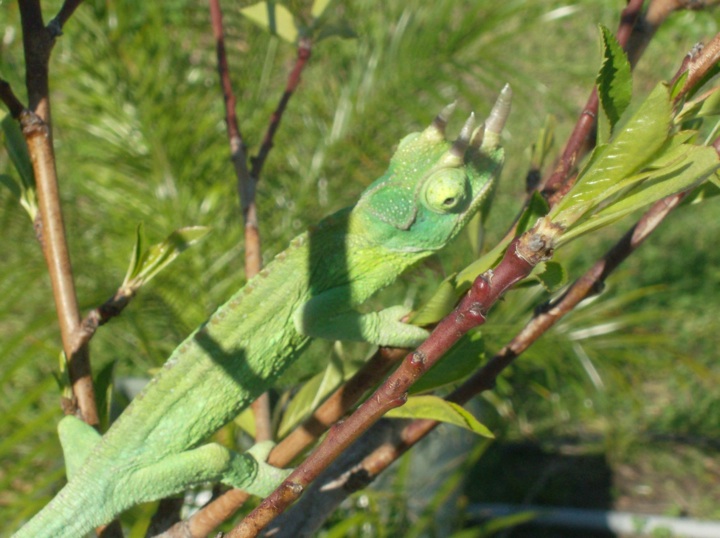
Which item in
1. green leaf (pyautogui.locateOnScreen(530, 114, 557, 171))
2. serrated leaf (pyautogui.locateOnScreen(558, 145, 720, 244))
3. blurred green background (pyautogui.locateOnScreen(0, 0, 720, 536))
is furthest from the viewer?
blurred green background (pyautogui.locateOnScreen(0, 0, 720, 536))

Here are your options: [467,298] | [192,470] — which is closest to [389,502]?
[192,470]

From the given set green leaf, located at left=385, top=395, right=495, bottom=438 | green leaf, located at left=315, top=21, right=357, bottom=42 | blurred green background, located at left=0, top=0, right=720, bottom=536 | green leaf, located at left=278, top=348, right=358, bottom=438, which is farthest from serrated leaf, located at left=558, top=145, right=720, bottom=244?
blurred green background, located at left=0, top=0, right=720, bottom=536

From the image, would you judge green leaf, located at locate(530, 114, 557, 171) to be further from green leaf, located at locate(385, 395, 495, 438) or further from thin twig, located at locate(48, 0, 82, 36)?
thin twig, located at locate(48, 0, 82, 36)

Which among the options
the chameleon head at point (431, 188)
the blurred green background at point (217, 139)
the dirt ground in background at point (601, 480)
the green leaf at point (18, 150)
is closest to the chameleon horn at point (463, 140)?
the chameleon head at point (431, 188)

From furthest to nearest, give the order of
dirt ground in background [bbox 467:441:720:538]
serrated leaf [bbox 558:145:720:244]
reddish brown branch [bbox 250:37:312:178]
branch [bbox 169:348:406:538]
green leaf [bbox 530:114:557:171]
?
dirt ground in background [bbox 467:441:720:538] < reddish brown branch [bbox 250:37:312:178] < green leaf [bbox 530:114:557:171] < branch [bbox 169:348:406:538] < serrated leaf [bbox 558:145:720:244]

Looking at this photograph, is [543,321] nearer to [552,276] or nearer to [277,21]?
[552,276]

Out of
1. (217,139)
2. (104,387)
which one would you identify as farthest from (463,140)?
(217,139)
